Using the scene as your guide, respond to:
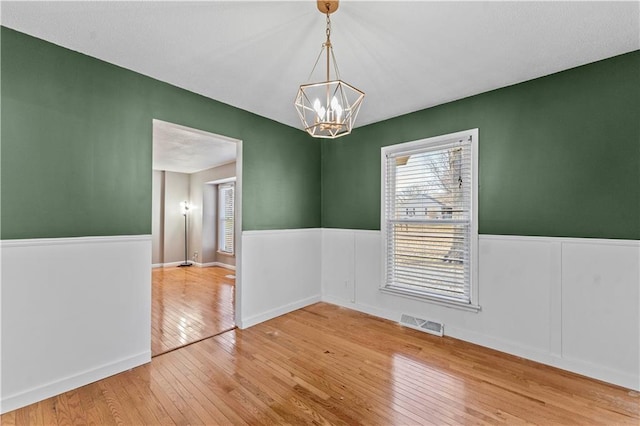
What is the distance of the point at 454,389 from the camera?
2.20 m

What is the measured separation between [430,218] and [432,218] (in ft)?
0.08

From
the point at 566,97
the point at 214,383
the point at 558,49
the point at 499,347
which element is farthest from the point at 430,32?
the point at 214,383

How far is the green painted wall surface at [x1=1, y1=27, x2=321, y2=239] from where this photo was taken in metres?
2.04

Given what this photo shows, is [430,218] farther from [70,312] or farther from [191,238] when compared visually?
[191,238]

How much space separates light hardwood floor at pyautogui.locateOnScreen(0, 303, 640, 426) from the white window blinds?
0.73 meters

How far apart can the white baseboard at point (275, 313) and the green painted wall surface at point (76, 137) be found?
1.58 metres

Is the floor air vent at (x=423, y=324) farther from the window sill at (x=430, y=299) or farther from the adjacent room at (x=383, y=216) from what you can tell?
the window sill at (x=430, y=299)

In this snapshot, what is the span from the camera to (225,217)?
25.7 ft

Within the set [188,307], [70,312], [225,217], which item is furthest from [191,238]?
[70,312]

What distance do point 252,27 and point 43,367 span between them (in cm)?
292

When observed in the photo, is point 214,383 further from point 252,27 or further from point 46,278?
point 252,27

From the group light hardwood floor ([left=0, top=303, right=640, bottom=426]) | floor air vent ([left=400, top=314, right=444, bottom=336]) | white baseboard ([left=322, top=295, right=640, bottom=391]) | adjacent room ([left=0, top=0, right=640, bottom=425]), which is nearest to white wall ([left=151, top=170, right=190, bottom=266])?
adjacent room ([left=0, top=0, right=640, bottom=425])

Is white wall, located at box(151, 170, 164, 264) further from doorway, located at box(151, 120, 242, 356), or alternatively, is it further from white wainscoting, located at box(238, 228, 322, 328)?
white wainscoting, located at box(238, 228, 322, 328)

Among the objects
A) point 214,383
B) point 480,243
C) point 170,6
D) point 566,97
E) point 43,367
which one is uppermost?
point 170,6
